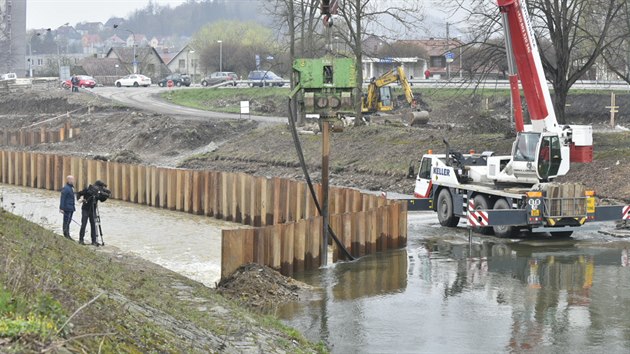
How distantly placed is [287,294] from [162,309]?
5.28m

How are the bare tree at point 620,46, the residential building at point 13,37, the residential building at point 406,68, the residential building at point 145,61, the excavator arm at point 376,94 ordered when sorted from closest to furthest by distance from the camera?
the bare tree at point 620,46
the excavator arm at point 376,94
the residential building at point 406,68
the residential building at point 145,61
the residential building at point 13,37

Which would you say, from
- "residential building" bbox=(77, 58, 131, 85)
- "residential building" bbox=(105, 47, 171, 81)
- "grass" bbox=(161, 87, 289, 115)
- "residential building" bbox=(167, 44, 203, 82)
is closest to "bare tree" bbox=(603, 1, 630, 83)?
"grass" bbox=(161, 87, 289, 115)

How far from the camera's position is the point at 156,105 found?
253 ft

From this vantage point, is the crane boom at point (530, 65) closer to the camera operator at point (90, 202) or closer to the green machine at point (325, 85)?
the green machine at point (325, 85)

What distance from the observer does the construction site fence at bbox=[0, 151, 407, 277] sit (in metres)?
23.0

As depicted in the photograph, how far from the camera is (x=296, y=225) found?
2386cm

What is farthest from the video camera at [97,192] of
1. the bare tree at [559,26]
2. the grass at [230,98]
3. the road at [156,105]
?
the grass at [230,98]

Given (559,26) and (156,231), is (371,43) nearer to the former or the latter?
(559,26)

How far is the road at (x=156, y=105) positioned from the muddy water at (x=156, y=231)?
23.7 metres

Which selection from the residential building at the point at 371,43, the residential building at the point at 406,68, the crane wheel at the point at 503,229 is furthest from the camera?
the residential building at the point at 406,68

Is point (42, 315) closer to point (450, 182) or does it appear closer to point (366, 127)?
point (450, 182)

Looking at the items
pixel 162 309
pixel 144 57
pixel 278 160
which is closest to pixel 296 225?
pixel 162 309

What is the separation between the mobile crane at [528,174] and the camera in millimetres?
27734

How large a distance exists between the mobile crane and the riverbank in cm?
1046
